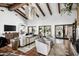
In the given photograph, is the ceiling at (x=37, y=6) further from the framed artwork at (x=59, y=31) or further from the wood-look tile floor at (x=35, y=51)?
the wood-look tile floor at (x=35, y=51)

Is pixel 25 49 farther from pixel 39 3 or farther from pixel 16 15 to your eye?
pixel 39 3

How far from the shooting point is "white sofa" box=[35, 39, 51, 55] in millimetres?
2275

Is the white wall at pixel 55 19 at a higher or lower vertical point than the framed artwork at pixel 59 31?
higher

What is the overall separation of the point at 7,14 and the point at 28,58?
71cm

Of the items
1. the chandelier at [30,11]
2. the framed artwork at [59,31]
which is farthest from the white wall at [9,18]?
the framed artwork at [59,31]

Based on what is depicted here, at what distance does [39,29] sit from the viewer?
2.31 m

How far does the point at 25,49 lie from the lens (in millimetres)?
2295

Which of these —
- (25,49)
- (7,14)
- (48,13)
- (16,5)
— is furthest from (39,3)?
(25,49)

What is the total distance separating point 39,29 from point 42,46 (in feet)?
0.83

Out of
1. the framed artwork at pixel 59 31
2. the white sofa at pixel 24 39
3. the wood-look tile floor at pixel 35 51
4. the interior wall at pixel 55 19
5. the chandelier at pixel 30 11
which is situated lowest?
the wood-look tile floor at pixel 35 51

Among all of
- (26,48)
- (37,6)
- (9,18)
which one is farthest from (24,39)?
(37,6)

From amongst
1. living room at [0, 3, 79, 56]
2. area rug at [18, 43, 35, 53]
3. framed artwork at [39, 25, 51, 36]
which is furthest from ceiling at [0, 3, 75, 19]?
area rug at [18, 43, 35, 53]

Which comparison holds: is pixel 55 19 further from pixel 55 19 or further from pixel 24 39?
pixel 24 39

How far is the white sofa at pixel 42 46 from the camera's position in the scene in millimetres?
2275
